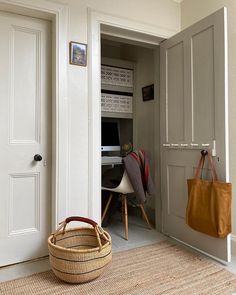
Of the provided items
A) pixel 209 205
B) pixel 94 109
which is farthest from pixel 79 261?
pixel 94 109

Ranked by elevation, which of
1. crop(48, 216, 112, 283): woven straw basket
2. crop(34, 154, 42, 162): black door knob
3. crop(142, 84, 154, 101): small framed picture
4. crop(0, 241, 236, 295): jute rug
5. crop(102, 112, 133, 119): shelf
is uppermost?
crop(142, 84, 154, 101): small framed picture

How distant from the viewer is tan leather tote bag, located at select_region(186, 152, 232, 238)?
1.84 m

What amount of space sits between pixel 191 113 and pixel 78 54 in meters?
1.13

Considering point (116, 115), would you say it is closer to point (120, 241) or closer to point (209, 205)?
point (120, 241)

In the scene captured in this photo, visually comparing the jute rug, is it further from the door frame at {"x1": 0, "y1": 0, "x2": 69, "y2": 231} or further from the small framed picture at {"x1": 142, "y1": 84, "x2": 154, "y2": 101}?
the small framed picture at {"x1": 142, "y1": 84, "x2": 154, "y2": 101}

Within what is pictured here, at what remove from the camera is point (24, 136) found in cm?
201

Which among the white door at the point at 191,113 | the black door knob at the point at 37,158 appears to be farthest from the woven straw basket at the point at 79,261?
the white door at the point at 191,113

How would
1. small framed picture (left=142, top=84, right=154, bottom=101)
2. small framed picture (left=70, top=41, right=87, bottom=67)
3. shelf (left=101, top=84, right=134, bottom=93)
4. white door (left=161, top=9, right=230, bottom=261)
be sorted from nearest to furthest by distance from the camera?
white door (left=161, top=9, right=230, bottom=261)
small framed picture (left=70, top=41, right=87, bottom=67)
small framed picture (left=142, top=84, right=154, bottom=101)
shelf (left=101, top=84, right=134, bottom=93)

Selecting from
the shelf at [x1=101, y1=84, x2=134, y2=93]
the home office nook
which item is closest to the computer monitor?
the home office nook

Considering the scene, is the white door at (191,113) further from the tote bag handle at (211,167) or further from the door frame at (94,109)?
the door frame at (94,109)

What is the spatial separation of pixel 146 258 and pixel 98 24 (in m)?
2.08

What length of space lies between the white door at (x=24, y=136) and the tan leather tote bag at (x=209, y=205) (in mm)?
1237

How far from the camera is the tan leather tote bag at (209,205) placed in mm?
1836

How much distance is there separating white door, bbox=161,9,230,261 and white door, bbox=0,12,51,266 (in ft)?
3.92
